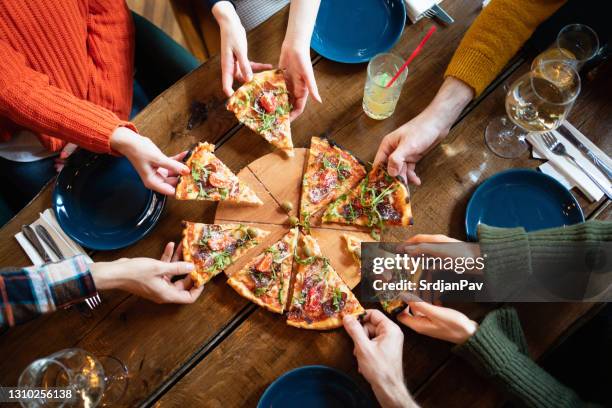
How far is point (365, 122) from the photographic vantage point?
92.1 inches

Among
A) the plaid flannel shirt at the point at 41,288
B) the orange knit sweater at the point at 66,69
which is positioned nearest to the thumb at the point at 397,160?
the orange knit sweater at the point at 66,69

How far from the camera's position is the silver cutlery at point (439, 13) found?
2373 mm

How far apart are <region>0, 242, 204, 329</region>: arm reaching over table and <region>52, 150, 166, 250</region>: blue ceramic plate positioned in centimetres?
19

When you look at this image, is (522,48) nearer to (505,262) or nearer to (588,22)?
(588,22)

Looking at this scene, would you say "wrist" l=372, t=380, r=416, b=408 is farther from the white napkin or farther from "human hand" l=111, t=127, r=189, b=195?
the white napkin

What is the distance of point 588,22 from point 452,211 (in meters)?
1.17

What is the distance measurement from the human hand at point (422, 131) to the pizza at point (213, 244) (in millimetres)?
725

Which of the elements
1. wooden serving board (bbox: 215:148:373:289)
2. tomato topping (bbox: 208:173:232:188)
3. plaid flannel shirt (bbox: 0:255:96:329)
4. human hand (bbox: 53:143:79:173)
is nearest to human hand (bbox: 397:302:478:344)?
wooden serving board (bbox: 215:148:373:289)

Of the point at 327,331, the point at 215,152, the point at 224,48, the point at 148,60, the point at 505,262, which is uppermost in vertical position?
the point at 224,48

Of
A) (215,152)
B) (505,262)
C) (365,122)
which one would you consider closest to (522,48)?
(365,122)

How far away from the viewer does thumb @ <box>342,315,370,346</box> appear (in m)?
1.98

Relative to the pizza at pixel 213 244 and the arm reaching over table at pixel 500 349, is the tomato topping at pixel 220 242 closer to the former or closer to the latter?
the pizza at pixel 213 244

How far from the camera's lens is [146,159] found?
2088 millimetres

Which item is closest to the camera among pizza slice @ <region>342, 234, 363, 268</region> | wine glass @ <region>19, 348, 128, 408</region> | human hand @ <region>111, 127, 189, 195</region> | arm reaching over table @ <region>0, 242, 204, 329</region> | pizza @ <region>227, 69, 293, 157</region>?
wine glass @ <region>19, 348, 128, 408</region>
